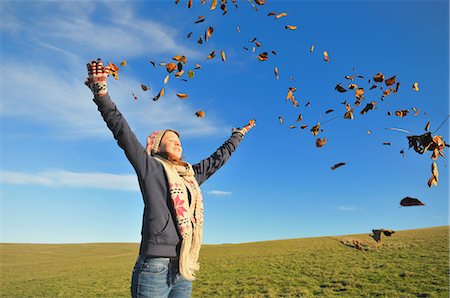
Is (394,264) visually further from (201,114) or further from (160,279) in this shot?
(160,279)

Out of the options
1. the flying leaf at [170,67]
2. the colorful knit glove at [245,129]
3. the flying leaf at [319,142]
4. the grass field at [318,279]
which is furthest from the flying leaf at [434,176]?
the grass field at [318,279]

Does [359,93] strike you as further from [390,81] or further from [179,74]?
[179,74]

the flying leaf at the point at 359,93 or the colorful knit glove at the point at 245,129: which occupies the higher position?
the flying leaf at the point at 359,93

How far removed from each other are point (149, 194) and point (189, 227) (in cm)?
58

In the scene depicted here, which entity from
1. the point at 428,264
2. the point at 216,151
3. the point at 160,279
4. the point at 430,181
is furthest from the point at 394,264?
the point at 160,279

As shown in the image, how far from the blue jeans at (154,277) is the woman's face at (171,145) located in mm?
1225

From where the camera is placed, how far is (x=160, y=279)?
163 inches

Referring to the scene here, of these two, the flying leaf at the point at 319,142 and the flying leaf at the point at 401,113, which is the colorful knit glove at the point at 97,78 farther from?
the flying leaf at the point at 401,113

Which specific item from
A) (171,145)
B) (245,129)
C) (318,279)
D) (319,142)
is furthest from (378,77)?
(318,279)

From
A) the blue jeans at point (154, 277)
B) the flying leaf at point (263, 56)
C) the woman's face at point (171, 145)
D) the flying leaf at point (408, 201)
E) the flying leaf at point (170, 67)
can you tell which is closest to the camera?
the blue jeans at point (154, 277)

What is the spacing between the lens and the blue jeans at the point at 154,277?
4.07 meters

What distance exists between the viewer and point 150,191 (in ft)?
14.3

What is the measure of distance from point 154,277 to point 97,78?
2.16 meters

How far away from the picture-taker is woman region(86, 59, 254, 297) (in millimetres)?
4148
